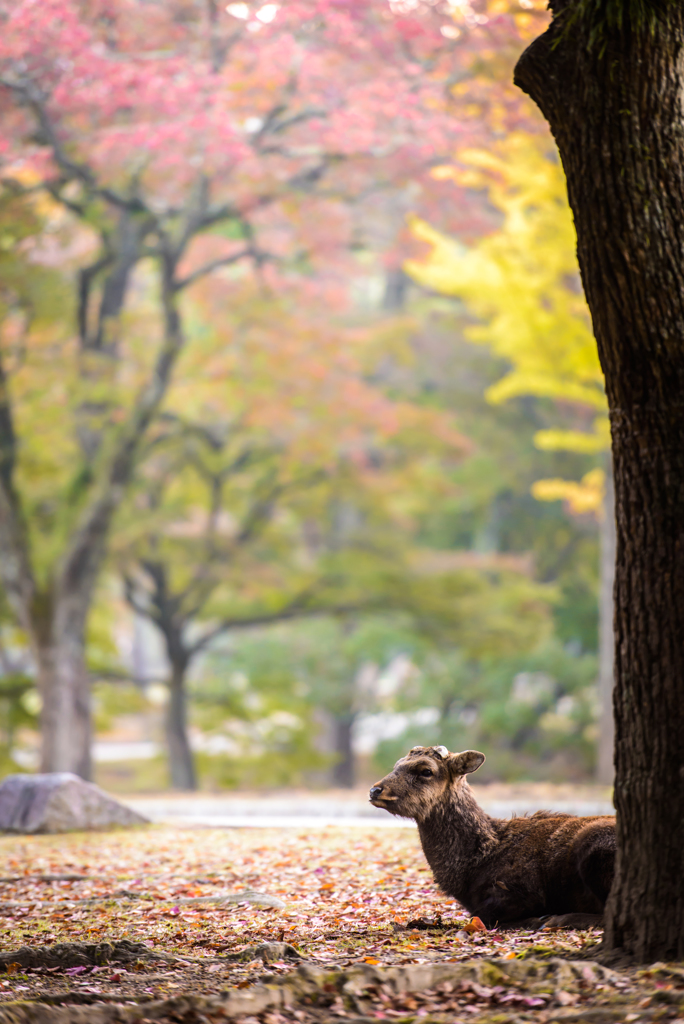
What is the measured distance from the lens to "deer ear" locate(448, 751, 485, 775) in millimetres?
4293

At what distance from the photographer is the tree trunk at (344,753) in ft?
58.2

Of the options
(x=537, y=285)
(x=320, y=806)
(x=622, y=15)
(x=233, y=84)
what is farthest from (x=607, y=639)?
(x=622, y=15)

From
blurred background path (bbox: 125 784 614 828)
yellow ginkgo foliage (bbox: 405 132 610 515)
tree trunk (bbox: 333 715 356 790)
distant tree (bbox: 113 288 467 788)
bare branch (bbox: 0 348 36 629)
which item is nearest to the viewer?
blurred background path (bbox: 125 784 614 828)

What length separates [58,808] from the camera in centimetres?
858

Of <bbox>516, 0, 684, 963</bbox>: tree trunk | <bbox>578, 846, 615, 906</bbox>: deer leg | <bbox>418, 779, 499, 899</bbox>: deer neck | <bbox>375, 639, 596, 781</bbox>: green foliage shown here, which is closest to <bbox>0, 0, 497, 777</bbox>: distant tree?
<bbox>516, 0, 684, 963</bbox>: tree trunk

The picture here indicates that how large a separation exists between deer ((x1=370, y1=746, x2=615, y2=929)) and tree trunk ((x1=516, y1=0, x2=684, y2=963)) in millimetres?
714

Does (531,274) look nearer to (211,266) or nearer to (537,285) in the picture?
(537,285)

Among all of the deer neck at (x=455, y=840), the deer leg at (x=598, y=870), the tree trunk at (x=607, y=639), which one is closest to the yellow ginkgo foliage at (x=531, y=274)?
the tree trunk at (x=607, y=639)

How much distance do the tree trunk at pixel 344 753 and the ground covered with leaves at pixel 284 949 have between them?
11176 mm

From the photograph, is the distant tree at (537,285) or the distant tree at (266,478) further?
the distant tree at (266,478)

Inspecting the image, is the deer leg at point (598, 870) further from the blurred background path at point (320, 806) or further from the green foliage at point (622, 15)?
the blurred background path at point (320, 806)

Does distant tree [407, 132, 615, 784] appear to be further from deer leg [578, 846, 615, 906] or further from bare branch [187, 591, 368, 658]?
deer leg [578, 846, 615, 906]

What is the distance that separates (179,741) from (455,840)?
12.1 meters

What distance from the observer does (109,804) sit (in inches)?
344
